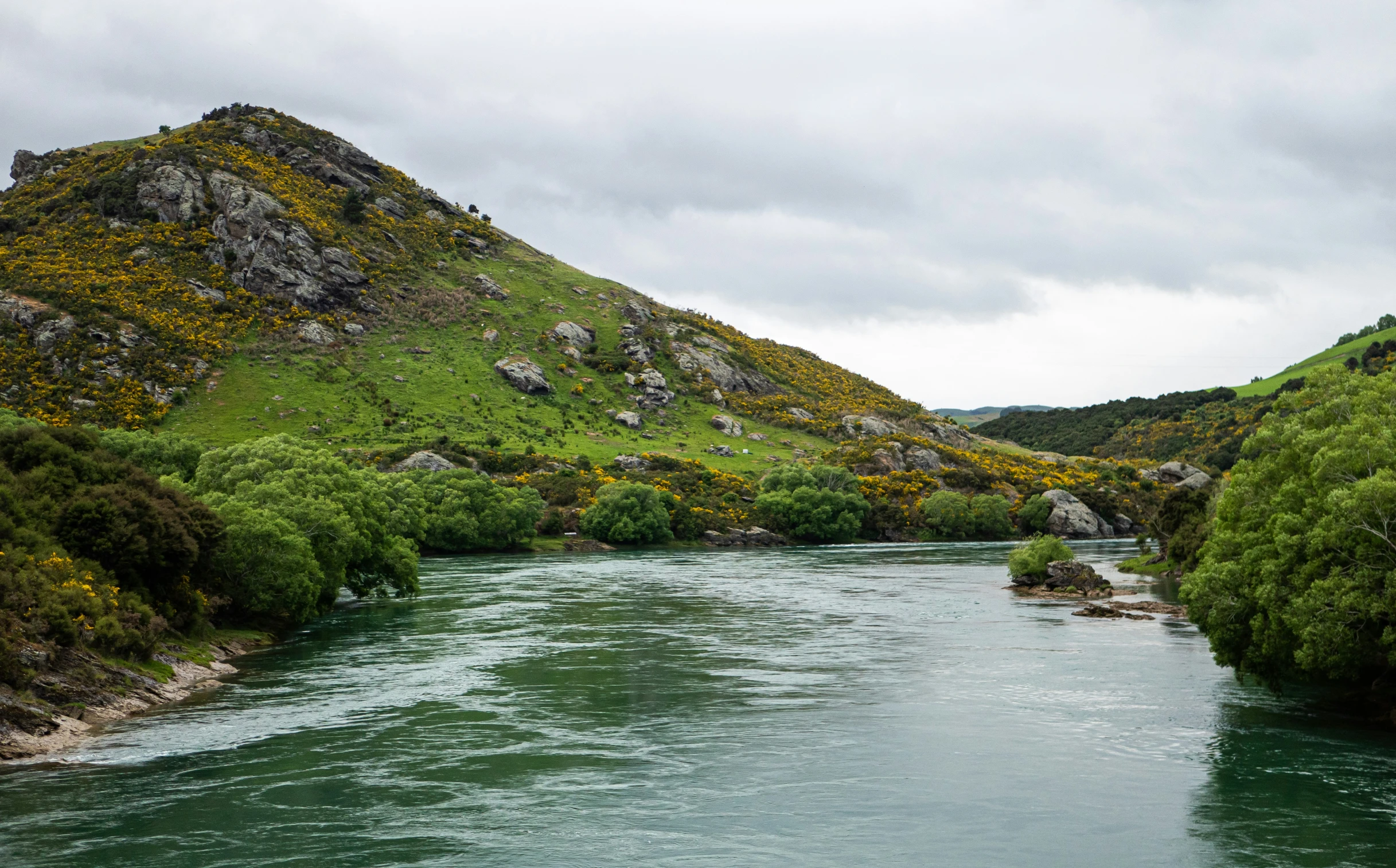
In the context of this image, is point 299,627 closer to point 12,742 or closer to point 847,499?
point 12,742

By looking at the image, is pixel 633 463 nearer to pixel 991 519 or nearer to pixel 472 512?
pixel 472 512

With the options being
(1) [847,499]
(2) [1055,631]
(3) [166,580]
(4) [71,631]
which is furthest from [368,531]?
(1) [847,499]

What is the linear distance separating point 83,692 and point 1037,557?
7992cm

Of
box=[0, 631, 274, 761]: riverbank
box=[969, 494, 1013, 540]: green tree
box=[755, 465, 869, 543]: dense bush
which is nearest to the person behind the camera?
box=[0, 631, 274, 761]: riverbank

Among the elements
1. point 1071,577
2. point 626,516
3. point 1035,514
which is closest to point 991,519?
point 1035,514

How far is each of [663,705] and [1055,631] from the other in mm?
33779

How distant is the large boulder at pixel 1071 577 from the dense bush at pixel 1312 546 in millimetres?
47532

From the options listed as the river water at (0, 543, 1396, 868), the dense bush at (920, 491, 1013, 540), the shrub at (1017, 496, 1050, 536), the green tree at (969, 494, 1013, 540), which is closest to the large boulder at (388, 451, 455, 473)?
the dense bush at (920, 491, 1013, 540)

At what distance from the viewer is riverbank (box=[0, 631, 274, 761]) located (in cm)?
3547

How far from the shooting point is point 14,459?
5119 cm

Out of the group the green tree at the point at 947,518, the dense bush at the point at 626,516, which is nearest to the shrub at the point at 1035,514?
the green tree at the point at 947,518

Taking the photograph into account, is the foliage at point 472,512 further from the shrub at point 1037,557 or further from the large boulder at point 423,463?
the shrub at point 1037,557

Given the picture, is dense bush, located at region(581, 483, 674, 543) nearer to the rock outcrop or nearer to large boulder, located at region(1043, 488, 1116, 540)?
the rock outcrop

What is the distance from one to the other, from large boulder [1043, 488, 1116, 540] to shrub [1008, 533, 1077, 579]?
9342 centimetres
